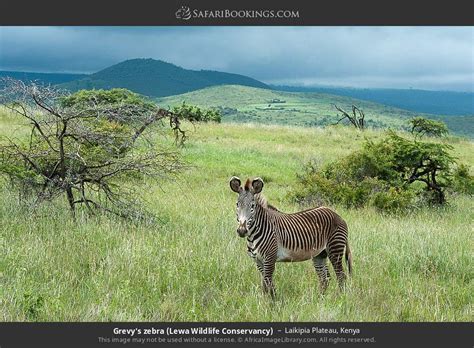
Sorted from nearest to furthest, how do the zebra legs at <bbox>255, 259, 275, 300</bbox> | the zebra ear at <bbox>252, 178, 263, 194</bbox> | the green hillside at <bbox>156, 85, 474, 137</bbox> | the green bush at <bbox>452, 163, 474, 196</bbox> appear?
1. the zebra ear at <bbox>252, 178, 263, 194</bbox>
2. the zebra legs at <bbox>255, 259, 275, 300</bbox>
3. the green bush at <bbox>452, 163, 474, 196</bbox>
4. the green hillside at <bbox>156, 85, 474, 137</bbox>

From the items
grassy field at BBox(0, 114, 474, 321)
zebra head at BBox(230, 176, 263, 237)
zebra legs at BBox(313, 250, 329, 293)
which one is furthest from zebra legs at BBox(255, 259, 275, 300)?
zebra legs at BBox(313, 250, 329, 293)

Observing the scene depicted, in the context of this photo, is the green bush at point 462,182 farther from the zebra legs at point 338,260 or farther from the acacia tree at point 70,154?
the zebra legs at point 338,260

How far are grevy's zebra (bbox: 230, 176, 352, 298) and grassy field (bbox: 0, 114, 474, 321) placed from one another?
32cm

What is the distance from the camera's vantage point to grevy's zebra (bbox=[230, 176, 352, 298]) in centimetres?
586

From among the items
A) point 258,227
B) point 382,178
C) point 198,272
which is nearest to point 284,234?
point 258,227

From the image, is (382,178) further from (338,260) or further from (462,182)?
(338,260)

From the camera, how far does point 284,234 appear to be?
6.62 meters

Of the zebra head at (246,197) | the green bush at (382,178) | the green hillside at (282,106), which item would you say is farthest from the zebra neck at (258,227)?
the green hillside at (282,106)

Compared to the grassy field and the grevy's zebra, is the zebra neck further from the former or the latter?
the grassy field

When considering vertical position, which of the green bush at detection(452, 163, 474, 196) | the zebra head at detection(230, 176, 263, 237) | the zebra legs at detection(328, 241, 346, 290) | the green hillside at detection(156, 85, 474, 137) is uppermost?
the zebra head at detection(230, 176, 263, 237)

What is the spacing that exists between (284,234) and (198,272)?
4.91 feet

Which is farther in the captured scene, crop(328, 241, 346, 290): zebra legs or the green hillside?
the green hillside
